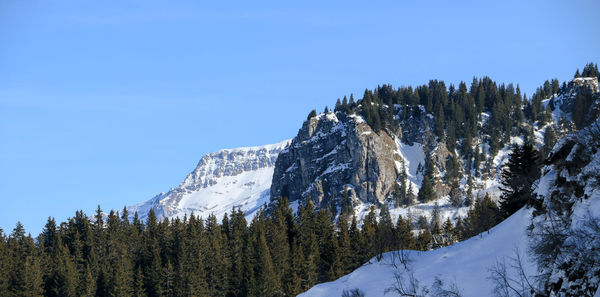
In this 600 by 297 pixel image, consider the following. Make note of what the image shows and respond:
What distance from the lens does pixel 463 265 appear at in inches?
1508

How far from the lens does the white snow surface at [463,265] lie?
114ft

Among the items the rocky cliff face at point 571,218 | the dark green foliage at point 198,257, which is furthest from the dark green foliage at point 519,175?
the rocky cliff face at point 571,218

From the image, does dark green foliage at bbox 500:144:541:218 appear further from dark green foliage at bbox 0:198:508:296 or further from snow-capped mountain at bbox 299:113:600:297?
dark green foliage at bbox 0:198:508:296

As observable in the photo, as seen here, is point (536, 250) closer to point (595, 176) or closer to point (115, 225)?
point (595, 176)

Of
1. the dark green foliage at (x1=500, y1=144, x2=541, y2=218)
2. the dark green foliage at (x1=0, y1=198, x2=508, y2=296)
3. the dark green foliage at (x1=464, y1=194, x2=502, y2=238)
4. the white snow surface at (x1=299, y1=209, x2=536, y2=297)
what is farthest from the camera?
the dark green foliage at (x1=0, y1=198, x2=508, y2=296)

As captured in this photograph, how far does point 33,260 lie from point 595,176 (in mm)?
89118

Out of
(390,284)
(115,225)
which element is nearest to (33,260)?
(115,225)

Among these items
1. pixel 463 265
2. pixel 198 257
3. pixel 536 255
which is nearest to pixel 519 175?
pixel 463 265

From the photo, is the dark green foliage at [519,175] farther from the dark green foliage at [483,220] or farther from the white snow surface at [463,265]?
the white snow surface at [463,265]

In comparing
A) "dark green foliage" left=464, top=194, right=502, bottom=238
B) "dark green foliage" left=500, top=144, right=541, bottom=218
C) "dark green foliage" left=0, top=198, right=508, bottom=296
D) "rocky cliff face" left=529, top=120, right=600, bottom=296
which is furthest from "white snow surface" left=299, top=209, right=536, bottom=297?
"dark green foliage" left=0, top=198, right=508, bottom=296

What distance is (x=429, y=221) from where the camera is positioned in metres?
182

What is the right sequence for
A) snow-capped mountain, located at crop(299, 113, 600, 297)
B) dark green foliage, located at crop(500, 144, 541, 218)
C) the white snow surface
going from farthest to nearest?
dark green foliage, located at crop(500, 144, 541, 218), the white snow surface, snow-capped mountain, located at crop(299, 113, 600, 297)

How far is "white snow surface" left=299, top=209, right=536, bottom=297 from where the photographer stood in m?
34.7

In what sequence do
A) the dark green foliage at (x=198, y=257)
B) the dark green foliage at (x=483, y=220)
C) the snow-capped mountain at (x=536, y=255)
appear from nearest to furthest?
the snow-capped mountain at (x=536, y=255) → the dark green foliage at (x=483, y=220) → the dark green foliage at (x=198, y=257)
